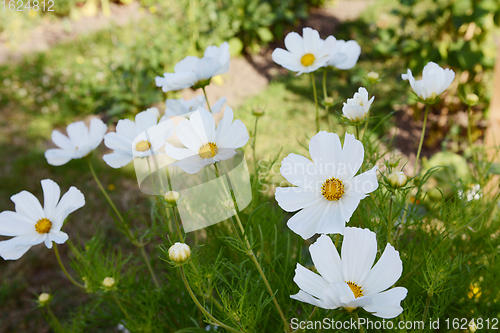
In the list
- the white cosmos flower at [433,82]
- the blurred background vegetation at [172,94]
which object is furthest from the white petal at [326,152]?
the blurred background vegetation at [172,94]

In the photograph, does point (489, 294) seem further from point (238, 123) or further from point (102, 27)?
point (102, 27)

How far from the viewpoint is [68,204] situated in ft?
2.15

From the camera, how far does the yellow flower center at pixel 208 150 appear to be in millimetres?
552

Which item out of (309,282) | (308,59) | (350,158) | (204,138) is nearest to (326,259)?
(309,282)

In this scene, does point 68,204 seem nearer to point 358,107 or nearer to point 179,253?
point 179,253

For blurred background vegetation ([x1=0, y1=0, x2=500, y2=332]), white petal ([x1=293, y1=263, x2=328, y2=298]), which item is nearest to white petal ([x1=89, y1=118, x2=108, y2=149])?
white petal ([x1=293, y1=263, x2=328, y2=298])

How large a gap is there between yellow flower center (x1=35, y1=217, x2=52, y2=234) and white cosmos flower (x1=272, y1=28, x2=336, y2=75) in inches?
21.5

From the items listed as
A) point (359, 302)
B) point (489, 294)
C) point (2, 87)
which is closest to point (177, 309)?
point (359, 302)

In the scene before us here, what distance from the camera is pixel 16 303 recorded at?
1.49 metres

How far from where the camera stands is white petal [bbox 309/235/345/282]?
471mm

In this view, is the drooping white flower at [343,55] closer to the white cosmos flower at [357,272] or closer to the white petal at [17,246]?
the white cosmos flower at [357,272]

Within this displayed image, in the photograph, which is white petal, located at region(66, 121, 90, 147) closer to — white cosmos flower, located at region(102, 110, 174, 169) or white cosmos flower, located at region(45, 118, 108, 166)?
white cosmos flower, located at region(45, 118, 108, 166)

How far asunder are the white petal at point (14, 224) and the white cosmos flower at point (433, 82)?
28.8 inches

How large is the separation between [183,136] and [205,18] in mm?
2556
